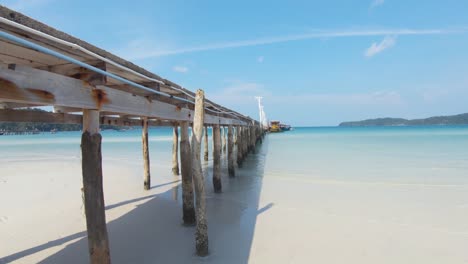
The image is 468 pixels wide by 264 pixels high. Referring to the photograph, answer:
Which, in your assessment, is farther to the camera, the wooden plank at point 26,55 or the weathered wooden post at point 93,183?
the weathered wooden post at point 93,183

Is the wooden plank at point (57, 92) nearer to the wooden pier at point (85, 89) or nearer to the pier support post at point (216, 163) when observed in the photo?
the wooden pier at point (85, 89)

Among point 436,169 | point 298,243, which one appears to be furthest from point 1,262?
point 436,169

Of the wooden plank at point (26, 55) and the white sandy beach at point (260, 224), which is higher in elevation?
the wooden plank at point (26, 55)

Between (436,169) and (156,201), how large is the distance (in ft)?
37.5

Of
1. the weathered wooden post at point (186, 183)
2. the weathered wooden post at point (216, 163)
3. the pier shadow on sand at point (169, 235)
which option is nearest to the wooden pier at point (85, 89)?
the pier shadow on sand at point (169, 235)

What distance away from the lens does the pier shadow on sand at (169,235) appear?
4.20 meters

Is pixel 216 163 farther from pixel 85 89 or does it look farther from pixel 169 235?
pixel 85 89

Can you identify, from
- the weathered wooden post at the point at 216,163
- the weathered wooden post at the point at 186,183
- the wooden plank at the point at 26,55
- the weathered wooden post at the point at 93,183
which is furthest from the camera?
the weathered wooden post at the point at 216,163

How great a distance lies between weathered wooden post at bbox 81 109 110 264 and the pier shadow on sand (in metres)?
1.32

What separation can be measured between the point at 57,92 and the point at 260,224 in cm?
422

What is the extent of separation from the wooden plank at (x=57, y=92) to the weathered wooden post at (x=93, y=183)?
203mm

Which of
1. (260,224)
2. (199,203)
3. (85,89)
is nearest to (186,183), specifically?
(199,203)

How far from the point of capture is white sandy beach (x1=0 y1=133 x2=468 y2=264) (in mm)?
4344

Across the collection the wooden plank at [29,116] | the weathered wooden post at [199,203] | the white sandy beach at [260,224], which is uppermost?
the wooden plank at [29,116]
